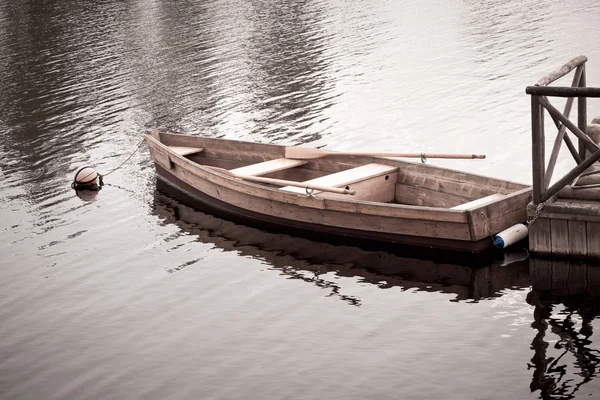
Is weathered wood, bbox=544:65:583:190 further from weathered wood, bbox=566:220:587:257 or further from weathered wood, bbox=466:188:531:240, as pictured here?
weathered wood, bbox=566:220:587:257

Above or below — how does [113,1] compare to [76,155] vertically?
above

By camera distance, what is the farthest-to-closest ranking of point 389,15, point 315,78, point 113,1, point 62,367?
1. point 113,1
2. point 389,15
3. point 315,78
4. point 62,367

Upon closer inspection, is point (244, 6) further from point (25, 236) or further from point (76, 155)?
point (25, 236)

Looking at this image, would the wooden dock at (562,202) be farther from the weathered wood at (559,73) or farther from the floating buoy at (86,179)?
the floating buoy at (86,179)

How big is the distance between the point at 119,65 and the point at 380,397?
105 feet

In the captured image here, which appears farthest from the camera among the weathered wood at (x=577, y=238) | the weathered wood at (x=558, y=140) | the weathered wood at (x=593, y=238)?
the weathered wood at (x=558, y=140)

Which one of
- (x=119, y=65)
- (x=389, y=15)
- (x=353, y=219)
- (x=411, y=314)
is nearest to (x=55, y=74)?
(x=119, y=65)

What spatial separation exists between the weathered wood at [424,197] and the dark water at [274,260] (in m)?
1.85

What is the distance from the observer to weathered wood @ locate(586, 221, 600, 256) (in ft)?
50.1

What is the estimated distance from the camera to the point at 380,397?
12602 mm

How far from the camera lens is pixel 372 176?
756 inches

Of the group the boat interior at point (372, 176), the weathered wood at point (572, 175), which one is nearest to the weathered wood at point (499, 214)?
the boat interior at point (372, 176)

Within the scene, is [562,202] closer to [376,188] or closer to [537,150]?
[537,150]

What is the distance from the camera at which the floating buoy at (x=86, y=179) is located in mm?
23891
